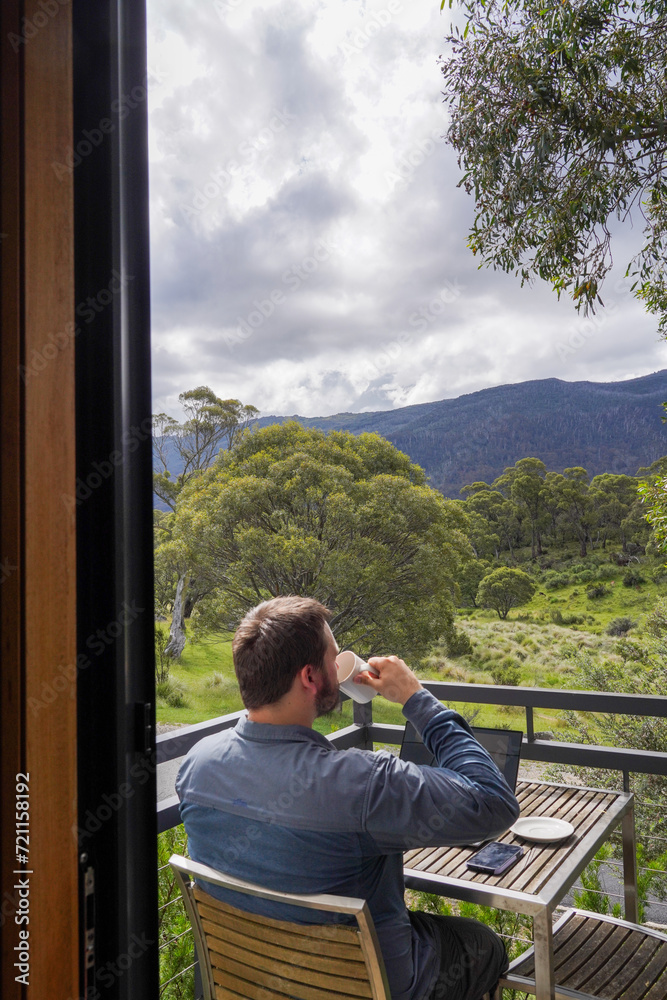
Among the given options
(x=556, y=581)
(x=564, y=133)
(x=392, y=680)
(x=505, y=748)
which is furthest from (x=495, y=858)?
(x=556, y=581)

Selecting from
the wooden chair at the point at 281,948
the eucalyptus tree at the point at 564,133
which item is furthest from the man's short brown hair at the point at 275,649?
the eucalyptus tree at the point at 564,133

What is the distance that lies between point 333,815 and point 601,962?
2.28 ft

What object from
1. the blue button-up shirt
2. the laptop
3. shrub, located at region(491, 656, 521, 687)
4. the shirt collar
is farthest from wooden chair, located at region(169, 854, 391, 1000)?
shrub, located at region(491, 656, 521, 687)

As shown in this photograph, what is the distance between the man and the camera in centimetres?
81

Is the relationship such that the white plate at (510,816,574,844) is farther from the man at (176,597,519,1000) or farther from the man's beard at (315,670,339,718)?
the man's beard at (315,670,339,718)

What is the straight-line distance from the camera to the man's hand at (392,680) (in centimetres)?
102

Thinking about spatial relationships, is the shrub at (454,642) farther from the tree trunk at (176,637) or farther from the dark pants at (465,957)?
the dark pants at (465,957)

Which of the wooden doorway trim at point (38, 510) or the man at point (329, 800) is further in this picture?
the man at point (329, 800)

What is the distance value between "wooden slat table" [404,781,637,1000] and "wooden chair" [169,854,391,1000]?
0.26 m

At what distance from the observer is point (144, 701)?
0.52m

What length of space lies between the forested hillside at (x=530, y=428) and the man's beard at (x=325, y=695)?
5.49 metres

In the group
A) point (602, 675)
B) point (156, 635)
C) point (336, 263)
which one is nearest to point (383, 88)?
point (156, 635)

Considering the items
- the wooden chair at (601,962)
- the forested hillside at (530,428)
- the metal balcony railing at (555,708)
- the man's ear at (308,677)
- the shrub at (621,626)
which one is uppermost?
the forested hillside at (530,428)

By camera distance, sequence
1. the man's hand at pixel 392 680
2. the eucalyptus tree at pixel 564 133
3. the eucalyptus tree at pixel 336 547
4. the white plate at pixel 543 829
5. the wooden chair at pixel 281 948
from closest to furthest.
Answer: the wooden chair at pixel 281 948 < the man's hand at pixel 392 680 < the white plate at pixel 543 829 < the eucalyptus tree at pixel 564 133 < the eucalyptus tree at pixel 336 547
